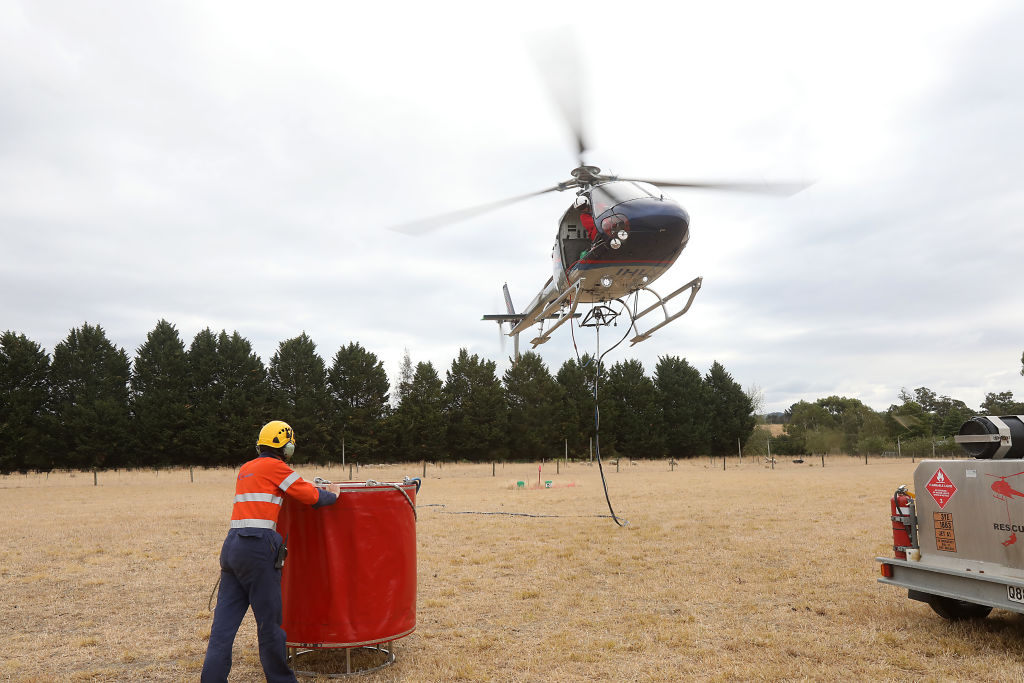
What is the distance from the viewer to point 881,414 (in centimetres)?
7050

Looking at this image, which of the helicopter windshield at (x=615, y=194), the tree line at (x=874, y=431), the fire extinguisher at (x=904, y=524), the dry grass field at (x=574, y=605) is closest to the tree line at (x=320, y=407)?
the tree line at (x=874, y=431)

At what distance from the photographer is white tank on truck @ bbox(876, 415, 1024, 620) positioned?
18.0ft

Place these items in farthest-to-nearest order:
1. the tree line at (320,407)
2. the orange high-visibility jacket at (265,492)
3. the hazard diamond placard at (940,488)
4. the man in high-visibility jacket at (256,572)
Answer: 1. the tree line at (320,407)
2. the hazard diamond placard at (940,488)
3. the orange high-visibility jacket at (265,492)
4. the man in high-visibility jacket at (256,572)

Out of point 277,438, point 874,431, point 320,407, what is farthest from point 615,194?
point 874,431

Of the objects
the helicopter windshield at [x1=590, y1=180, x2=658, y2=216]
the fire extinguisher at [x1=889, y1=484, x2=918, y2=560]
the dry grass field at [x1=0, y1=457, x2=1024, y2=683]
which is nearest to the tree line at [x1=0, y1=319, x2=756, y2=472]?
the dry grass field at [x1=0, y1=457, x2=1024, y2=683]

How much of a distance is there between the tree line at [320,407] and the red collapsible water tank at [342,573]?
4935 centimetres

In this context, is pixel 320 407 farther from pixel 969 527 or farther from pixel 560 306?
pixel 969 527

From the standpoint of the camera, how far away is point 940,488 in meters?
6.15

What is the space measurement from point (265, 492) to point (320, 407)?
5458cm

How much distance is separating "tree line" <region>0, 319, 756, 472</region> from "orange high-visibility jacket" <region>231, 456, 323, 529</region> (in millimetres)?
49942

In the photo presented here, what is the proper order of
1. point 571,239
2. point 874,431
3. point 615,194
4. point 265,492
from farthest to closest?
point 874,431
point 571,239
point 615,194
point 265,492

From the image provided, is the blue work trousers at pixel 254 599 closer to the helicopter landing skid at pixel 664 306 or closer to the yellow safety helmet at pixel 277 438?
the yellow safety helmet at pixel 277 438

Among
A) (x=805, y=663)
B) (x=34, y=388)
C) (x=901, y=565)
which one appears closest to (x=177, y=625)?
(x=805, y=663)

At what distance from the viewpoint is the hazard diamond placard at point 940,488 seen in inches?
239
